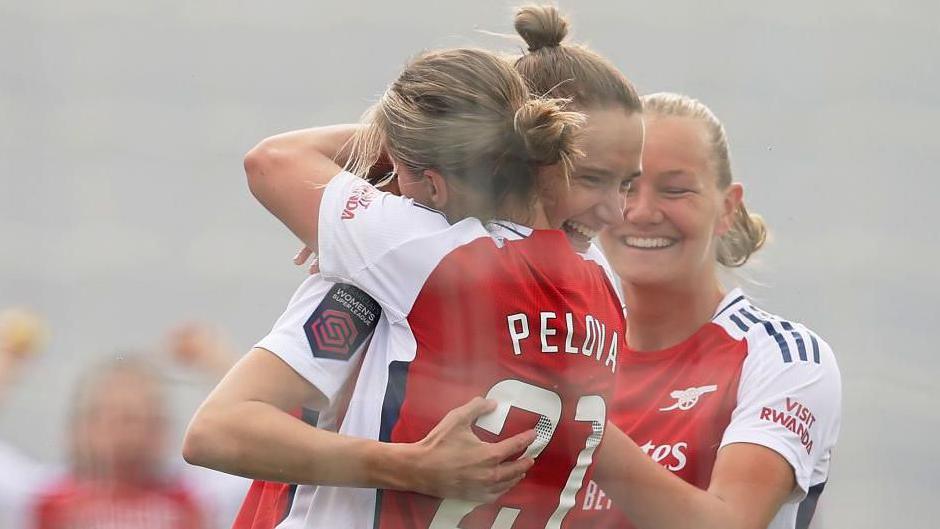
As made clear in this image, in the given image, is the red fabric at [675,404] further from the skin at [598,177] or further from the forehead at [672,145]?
the skin at [598,177]

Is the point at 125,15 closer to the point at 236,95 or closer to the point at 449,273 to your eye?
the point at 236,95

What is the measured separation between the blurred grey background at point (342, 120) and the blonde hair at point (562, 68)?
5cm

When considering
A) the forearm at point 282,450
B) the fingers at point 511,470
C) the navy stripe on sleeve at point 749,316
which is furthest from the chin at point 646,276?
the forearm at point 282,450

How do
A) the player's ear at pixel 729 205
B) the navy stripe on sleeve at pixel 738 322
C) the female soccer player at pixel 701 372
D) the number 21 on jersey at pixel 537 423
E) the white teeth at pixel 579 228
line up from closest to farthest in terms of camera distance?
the number 21 on jersey at pixel 537 423 < the white teeth at pixel 579 228 < the female soccer player at pixel 701 372 < the navy stripe on sleeve at pixel 738 322 < the player's ear at pixel 729 205

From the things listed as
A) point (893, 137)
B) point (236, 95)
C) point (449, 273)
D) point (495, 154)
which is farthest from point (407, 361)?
point (893, 137)

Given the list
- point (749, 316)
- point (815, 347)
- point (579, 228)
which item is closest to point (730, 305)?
point (749, 316)

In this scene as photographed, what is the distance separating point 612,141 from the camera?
4.67 feet

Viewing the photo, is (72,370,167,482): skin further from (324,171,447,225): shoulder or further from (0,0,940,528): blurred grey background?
(324,171,447,225): shoulder

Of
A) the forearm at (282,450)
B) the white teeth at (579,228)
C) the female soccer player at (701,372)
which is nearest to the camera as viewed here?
the forearm at (282,450)

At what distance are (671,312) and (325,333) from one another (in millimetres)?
712

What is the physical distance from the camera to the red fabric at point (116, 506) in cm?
139

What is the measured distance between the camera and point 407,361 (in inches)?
50.2

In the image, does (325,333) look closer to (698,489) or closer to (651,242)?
(698,489)

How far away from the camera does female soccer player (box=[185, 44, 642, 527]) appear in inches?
49.8
